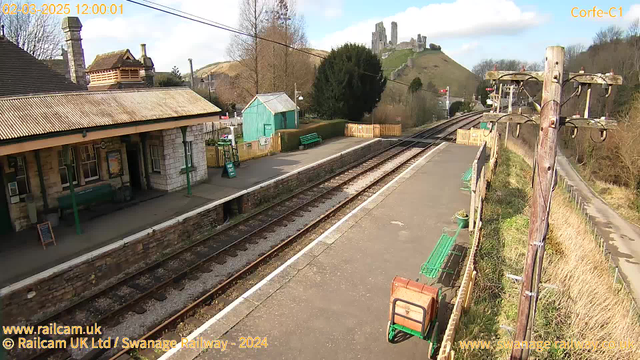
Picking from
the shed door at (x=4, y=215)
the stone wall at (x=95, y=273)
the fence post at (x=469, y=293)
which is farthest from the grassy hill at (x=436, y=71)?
the shed door at (x=4, y=215)

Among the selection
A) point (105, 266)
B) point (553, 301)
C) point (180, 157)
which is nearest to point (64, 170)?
point (180, 157)

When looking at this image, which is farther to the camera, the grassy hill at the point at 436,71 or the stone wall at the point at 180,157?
the grassy hill at the point at 436,71

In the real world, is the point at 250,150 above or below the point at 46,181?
below

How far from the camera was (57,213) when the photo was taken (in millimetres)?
11539

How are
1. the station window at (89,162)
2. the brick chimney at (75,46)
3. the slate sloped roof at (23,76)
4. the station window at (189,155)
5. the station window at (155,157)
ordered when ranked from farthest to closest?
1. the brick chimney at (75,46)
2. the station window at (189,155)
3. the station window at (155,157)
4. the slate sloped roof at (23,76)
5. the station window at (89,162)

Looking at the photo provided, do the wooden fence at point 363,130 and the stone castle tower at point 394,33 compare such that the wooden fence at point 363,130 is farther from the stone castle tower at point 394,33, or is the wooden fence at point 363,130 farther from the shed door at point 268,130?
the stone castle tower at point 394,33

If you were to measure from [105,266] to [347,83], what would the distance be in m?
26.8

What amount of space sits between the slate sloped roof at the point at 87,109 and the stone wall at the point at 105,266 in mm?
3284

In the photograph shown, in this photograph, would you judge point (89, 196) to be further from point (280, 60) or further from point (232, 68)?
point (232, 68)

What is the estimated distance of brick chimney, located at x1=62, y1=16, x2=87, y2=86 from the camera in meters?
16.6

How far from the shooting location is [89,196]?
41.3 feet

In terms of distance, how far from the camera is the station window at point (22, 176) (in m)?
10.6

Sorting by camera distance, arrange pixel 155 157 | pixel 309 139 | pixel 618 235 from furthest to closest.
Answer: pixel 309 139
pixel 618 235
pixel 155 157

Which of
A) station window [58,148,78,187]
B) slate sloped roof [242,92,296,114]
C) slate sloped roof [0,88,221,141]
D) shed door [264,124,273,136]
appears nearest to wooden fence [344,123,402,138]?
slate sloped roof [242,92,296,114]
